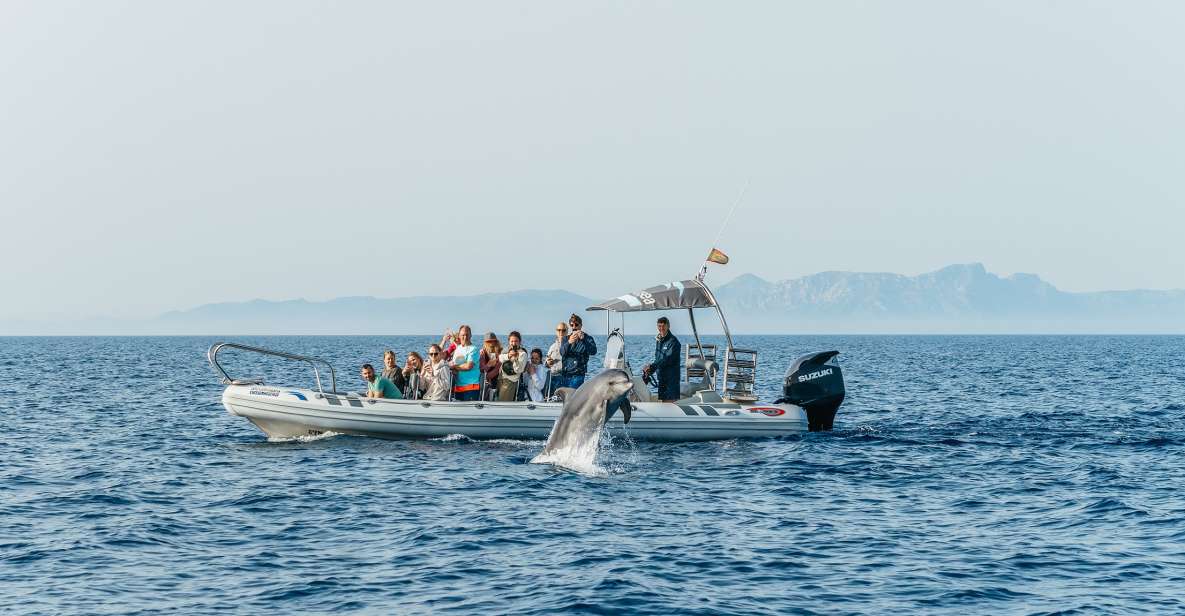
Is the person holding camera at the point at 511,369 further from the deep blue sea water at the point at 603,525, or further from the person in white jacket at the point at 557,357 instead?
the deep blue sea water at the point at 603,525

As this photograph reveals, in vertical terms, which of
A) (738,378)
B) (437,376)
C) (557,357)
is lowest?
(738,378)

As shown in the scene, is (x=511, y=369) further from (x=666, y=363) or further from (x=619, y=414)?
(x=666, y=363)

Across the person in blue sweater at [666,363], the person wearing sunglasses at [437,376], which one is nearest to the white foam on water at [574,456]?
the person in blue sweater at [666,363]

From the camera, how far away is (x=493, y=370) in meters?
21.2

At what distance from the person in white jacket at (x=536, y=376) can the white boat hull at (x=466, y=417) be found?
0.57 m

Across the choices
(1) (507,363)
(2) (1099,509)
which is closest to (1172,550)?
(2) (1099,509)

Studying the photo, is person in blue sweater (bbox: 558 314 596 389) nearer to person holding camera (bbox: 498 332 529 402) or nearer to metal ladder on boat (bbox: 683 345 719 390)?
person holding camera (bbox: 498 332 529 402)

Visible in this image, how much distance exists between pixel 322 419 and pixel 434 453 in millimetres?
2778

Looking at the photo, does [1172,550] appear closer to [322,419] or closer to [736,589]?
[736,589]

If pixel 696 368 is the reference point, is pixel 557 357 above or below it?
above

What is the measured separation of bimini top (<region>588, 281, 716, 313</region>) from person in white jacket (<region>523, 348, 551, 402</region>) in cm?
142

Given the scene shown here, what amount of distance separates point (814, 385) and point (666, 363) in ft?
11.1

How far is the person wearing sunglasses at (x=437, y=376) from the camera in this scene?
21.0 meters

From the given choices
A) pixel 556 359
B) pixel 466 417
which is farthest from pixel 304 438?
pixel 556 359
